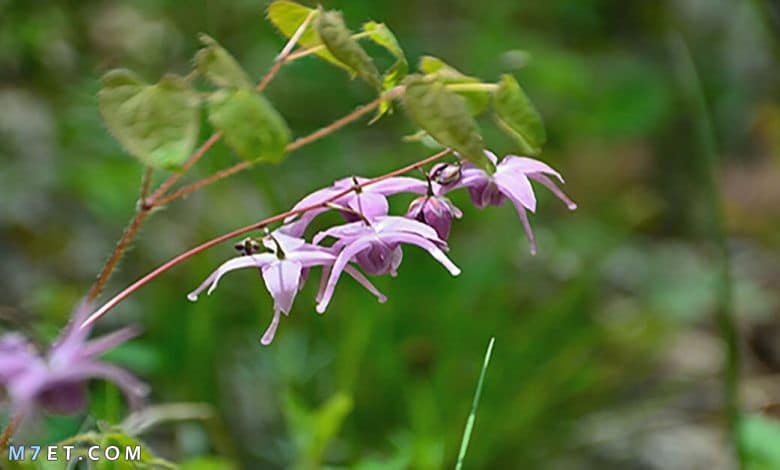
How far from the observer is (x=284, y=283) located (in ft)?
1.93

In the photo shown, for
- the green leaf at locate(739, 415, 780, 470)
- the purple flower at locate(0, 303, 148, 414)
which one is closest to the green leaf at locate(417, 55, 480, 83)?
the purple flower at locate(0, 303, 148, 414)

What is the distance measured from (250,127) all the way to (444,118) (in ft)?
0.30

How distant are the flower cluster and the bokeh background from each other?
37 cm

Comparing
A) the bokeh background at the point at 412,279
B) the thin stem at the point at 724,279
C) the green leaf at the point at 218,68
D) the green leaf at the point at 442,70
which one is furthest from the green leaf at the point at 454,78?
the thin stem at the point at 724,279

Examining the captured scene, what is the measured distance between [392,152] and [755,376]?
0.85 metres

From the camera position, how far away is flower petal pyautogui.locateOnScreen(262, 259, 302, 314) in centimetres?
58

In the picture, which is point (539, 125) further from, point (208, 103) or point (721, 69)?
point (721, 69)

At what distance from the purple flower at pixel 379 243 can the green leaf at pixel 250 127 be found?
9cm

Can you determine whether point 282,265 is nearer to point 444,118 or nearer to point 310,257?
point 310,257

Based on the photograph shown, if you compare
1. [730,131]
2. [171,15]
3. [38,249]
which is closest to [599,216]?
[171,15]

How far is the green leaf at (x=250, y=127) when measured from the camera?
51 cm

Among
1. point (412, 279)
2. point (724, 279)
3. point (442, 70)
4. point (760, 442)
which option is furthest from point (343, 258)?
point (412, 279)

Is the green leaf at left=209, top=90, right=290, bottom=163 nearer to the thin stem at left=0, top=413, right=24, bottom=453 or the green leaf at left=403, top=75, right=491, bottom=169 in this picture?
the green leaf at left=403, top=75, right=491, bottom=169

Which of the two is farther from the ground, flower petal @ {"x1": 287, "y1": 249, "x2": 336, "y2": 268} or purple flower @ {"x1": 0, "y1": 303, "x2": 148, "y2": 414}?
flower petal @ {"x1": 287, "y1": 249, "x2": 336, "y2": 268}
